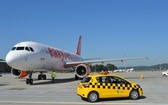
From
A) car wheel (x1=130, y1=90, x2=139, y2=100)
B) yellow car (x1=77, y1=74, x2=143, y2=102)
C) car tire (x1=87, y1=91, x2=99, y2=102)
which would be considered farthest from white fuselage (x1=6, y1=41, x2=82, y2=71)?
car wheel (x1=130, y1=90, x2=139, y2=100)

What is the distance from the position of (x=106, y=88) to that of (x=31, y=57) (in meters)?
15.5

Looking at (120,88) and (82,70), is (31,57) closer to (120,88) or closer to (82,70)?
(82,70)

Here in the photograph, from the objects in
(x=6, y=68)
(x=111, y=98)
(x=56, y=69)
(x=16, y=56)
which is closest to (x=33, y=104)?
(x=111, y=98)

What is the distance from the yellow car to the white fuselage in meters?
14.2

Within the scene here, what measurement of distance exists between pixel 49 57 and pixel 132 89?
1859 centimetres

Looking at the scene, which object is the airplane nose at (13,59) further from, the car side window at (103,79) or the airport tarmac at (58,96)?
the car side window at (103,79)

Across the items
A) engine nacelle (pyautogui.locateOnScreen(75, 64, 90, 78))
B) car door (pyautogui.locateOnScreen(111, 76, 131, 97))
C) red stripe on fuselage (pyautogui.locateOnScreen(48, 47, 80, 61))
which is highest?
red stripe on fuselage (pyautogui.locateOnScreen(48, 47, 80, 61))

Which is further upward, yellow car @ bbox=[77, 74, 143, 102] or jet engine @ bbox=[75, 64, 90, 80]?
jet engine @ bbox=[75, 64, 90, 80]

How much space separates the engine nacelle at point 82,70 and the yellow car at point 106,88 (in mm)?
19276

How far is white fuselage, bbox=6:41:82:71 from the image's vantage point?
29297mm

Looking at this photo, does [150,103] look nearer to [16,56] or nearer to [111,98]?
[111,98]

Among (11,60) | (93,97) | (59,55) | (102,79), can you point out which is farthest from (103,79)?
(59,55)

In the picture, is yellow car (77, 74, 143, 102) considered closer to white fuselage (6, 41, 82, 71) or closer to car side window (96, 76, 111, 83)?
car side window (96, 76, 111, 83)

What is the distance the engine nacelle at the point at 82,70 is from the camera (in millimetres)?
35847
